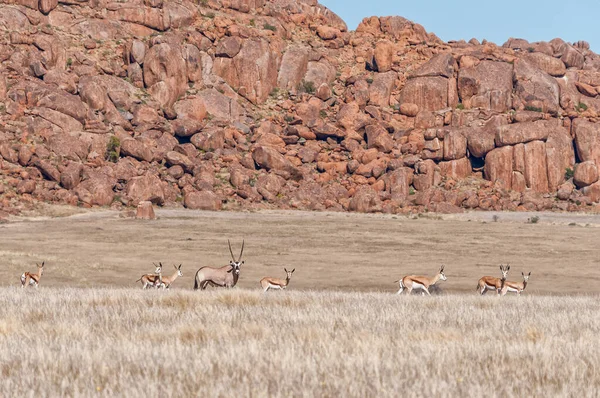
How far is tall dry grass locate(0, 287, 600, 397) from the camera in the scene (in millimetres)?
6465

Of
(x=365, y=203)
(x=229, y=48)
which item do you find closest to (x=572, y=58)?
(x=229, y=48)

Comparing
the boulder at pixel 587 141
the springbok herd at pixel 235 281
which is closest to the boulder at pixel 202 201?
the springbok herd at pixel 235 281

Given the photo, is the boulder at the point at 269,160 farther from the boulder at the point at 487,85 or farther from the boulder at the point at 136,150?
the boulder at the point at 487,85

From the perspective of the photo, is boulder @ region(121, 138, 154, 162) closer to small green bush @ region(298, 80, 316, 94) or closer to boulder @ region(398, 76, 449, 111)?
small green bush @ region(298, 80, 316, 94)

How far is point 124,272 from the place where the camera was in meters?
32.4

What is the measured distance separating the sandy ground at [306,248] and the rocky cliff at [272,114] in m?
11.7

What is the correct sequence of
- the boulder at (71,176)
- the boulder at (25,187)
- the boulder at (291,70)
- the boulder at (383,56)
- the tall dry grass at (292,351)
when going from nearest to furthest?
the tall dry grass at (292,351)
the boulder at (25,187)
the boulder at (71,176)
the boulder at (291,70)
the boulder at (383,56)

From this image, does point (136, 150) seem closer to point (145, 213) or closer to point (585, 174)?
point (145, 213)

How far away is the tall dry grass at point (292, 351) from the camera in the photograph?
21.2 feet

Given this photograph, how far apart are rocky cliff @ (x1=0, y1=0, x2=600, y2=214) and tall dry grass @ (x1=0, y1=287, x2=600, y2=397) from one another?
50.1 metres

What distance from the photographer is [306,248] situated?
138 feet

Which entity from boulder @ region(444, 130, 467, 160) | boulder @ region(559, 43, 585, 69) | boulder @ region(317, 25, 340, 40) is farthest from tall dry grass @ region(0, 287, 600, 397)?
boulder @ region(559, 43, 585, 69)

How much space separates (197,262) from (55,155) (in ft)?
128

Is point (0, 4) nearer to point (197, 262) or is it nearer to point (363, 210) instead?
point (363, 210)
